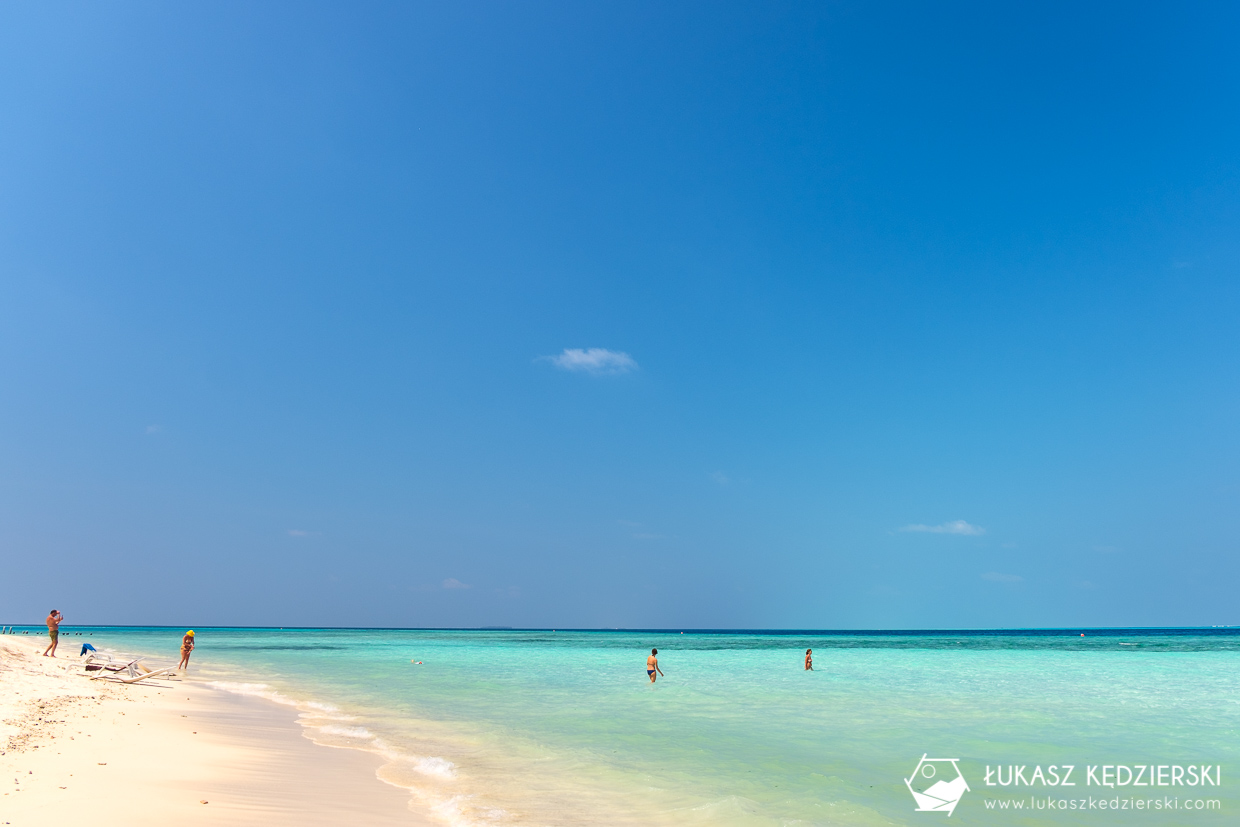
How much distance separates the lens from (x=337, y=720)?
17.2 meters

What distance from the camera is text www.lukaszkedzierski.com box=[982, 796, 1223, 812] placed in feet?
32.0

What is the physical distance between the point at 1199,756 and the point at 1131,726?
3.41 meters

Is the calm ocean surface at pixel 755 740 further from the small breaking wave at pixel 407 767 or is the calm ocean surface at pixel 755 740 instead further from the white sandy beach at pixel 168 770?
the white sandy beach at pixel 168 770

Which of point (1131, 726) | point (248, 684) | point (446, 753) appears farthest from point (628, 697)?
point (248, 684)

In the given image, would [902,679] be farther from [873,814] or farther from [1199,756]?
[873,814]
